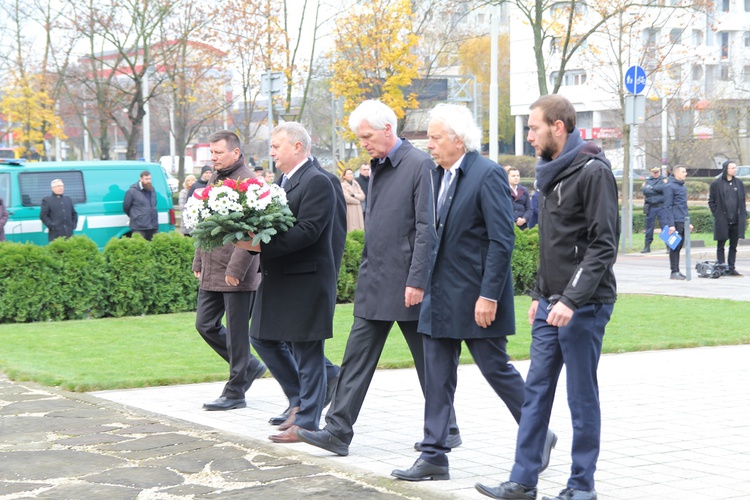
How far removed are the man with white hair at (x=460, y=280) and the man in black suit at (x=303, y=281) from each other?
1084 mm

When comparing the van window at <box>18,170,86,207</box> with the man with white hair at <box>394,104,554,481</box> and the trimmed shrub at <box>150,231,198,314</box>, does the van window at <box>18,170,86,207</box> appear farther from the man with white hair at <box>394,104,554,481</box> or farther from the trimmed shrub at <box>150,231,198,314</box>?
the man with white hair at <box>394,104,554,481</box>

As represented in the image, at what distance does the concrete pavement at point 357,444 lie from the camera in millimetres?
5539

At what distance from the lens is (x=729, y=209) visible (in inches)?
751

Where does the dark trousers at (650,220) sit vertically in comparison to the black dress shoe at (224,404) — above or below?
above

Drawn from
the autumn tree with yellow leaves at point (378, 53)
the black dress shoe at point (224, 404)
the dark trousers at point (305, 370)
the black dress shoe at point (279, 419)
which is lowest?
the black dress shoe at point (224, 404)

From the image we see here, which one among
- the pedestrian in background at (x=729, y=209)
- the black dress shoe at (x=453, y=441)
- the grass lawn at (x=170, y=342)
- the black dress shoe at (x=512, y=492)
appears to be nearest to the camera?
the black dress shoe at (x=512, y=492)

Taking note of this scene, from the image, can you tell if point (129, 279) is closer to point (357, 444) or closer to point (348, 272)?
point (348, 272)

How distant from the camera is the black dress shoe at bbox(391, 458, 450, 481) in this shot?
5.62 metres

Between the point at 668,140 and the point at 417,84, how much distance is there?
58.4ft

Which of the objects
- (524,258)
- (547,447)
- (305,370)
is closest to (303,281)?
(305,370)

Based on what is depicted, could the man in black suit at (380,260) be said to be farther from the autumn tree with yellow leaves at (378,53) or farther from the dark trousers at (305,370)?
the autumn tree with yellow leaves at (378,53)

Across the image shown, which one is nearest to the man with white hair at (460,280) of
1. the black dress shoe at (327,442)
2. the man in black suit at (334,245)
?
the black dress shoe at (327,442)

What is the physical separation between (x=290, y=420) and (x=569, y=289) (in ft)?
8.38

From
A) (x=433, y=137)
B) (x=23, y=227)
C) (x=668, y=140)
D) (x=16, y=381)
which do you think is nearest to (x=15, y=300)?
(x=16, y=381)
